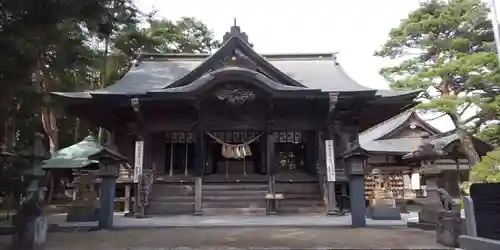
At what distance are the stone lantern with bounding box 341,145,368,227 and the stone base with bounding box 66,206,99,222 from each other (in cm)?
728

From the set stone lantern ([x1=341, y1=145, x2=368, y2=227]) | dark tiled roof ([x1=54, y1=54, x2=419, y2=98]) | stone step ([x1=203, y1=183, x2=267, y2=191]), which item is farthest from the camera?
dark tiled roof ([x1=54, y1=54, x2=419, y2=98])

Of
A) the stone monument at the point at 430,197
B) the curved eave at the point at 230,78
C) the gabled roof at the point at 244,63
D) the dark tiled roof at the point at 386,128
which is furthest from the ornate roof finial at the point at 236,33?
the dark tiled roof at the point at 386,128

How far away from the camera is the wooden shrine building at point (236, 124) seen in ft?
43.2

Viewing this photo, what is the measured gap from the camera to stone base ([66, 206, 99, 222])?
11.2m

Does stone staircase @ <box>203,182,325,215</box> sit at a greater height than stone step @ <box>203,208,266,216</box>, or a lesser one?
greater

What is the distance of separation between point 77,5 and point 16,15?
90 centimetres

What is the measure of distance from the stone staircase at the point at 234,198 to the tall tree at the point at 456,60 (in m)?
10.6

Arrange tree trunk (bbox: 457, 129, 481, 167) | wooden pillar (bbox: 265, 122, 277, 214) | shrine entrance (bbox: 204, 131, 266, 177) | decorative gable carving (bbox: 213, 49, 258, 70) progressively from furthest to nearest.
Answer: tree trunk (bbox: 457, 129, 481, 167) < decorative gable carving (bbox: 213, 49, 258, 70) < shrine entrance (bbox: 204, 131, 266, 177) < wooden pillar (bbox: 265, 122, 277, 214)

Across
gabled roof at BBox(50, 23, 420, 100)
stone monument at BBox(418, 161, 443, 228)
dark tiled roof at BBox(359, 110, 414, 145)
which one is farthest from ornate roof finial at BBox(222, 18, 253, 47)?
dark tiled roof at BBox(359, 110, 414, 145)

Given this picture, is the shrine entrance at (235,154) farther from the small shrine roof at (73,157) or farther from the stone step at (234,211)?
the small shrine roof at (73,157)

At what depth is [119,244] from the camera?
6.73m

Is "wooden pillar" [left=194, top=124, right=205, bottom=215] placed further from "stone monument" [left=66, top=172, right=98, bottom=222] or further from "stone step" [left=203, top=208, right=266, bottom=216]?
"stone monument" [left=66, top=172, right=98, bottom=222]

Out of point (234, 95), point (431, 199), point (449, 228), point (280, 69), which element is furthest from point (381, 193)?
point (280, 69)

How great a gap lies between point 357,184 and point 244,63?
24.0ft
